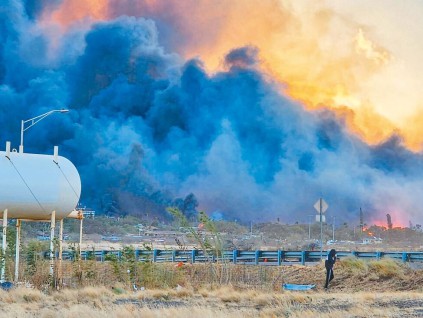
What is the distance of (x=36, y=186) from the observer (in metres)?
36.8

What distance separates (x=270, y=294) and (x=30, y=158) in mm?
14699

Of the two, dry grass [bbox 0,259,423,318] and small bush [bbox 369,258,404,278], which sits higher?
small bush [bbox 369,258,404,278]

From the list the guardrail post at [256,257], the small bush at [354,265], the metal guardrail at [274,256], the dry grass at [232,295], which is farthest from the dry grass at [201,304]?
the guardrail post at [256,257]

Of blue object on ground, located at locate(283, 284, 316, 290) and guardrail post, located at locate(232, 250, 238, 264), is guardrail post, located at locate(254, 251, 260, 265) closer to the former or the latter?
guardrail post, located at locate(232, 250, 238, 264)

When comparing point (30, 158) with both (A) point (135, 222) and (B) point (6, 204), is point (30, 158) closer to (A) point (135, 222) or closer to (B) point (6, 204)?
(B) point (6, 204)

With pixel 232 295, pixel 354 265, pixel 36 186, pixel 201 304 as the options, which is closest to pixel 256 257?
pixel 354 265

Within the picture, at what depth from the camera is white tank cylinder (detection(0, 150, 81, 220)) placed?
1416 inches

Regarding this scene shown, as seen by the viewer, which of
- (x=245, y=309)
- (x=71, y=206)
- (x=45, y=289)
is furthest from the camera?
(x=71, y=206)

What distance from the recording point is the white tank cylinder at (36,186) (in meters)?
36.0

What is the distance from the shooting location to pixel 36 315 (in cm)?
2241

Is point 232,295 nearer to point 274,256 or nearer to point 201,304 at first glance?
point 201,304

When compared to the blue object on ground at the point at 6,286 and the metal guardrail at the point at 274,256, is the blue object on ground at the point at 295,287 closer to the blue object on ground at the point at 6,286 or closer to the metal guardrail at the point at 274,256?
the metal guardrail at the point at 274,256

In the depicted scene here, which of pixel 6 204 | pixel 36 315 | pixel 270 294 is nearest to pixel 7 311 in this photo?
pixel 36 315

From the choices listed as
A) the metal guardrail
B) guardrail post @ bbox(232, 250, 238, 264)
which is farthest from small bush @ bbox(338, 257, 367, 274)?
guardrail post @ bbox(232, 250, 238, 264)
